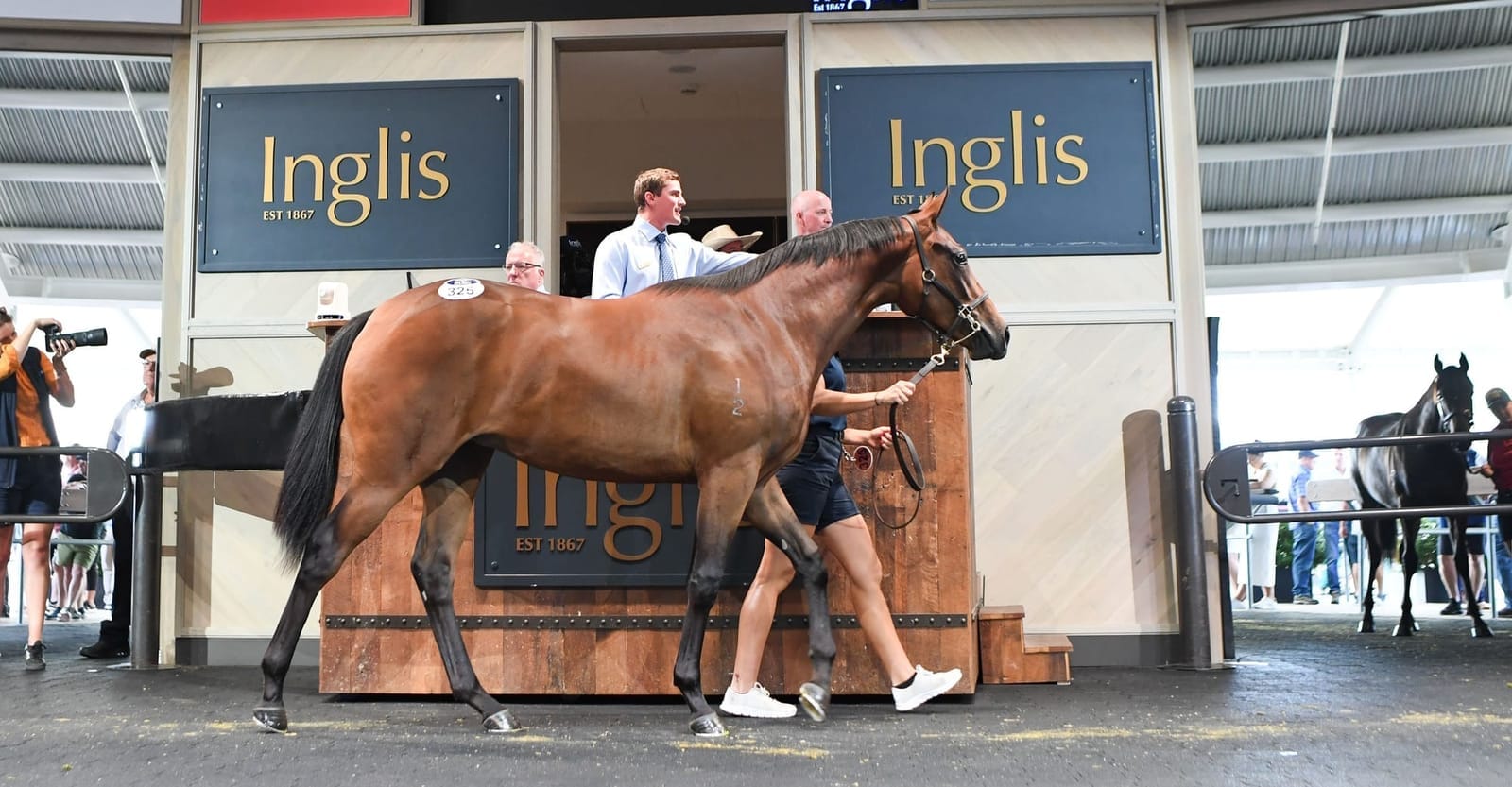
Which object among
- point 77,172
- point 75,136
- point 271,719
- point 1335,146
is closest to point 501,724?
point 271,719

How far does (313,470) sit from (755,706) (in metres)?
1.57

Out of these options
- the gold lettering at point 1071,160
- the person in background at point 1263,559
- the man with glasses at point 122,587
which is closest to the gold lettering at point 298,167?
the man with glasses at point 122,587

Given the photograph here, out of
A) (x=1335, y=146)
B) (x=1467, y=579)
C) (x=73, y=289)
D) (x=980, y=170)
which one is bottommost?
(x=1467, y=579)

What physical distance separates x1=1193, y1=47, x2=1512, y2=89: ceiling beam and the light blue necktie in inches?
233

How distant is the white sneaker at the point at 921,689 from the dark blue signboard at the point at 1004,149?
106 inches

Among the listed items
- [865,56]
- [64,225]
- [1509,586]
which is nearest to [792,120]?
[865,56]

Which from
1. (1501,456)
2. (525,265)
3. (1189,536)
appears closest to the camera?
(525,265)

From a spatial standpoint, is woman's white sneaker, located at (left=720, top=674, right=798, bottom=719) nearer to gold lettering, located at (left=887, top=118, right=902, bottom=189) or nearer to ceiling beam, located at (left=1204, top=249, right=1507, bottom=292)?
gold lettering, located at (left=887, top=118, right=902, bottom=189)

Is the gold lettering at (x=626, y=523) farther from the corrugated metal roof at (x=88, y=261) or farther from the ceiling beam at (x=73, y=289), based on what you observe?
the ceiling beam at (x=73, y=289)

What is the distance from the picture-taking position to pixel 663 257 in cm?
493

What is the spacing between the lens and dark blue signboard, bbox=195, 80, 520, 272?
6.33 meters

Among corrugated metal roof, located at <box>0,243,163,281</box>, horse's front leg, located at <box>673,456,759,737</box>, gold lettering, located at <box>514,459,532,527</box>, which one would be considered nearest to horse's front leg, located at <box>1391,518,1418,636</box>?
horse's front leg, located at <box>673,456,759,737</box>

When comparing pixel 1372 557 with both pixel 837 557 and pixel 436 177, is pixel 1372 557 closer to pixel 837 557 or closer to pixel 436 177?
pixel 837 557

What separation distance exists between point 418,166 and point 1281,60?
6.73 metres
